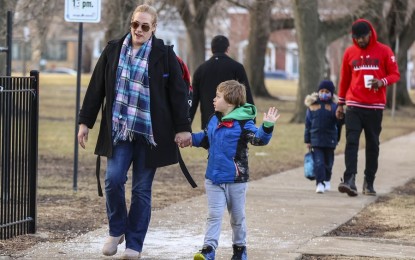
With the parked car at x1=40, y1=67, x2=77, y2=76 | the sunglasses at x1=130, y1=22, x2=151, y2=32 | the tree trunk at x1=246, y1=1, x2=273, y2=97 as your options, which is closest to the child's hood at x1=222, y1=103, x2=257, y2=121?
the sunglasses at x1=130, y1=22, x2=151, y2=32

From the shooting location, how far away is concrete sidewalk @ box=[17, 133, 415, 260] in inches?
323

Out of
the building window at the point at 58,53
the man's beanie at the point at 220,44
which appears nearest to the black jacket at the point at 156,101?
the man's beanie at the point at 220,44

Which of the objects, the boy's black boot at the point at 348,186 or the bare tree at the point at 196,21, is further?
the bare tree at the point at 196,21

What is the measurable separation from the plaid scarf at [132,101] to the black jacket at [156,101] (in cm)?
4

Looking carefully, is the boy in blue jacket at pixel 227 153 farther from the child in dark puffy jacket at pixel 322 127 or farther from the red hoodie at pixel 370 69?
the child in dark puffy jacket at pixel 322 127

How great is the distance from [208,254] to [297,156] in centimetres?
1194

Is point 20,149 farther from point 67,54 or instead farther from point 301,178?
point 67,54

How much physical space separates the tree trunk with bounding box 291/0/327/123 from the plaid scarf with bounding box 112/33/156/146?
2069cm

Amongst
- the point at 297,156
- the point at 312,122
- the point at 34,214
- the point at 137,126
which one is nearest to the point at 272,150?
the point at 297,156

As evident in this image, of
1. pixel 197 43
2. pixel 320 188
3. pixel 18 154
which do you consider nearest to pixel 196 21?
pixel 197 43

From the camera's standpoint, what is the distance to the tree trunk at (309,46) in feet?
93.0

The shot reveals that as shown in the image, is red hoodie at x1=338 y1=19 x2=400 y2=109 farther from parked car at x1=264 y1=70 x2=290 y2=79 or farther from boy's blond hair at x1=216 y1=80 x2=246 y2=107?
parked car at x1=264 y1=70 x2=290 y2=79

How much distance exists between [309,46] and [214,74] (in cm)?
1820

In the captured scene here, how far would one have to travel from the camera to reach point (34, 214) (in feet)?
29.8
